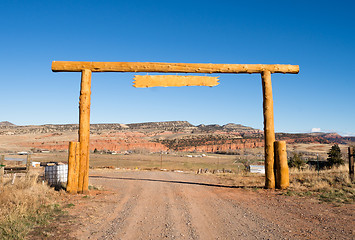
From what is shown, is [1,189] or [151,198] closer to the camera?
[1,189]

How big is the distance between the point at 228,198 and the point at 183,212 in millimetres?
2763

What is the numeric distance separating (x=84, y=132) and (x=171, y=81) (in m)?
4.12

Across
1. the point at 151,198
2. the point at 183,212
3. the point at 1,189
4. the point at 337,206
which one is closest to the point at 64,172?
the point at 1,189

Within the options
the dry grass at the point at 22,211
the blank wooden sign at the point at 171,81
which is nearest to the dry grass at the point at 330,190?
the blank wooden sign at the point at 171,81

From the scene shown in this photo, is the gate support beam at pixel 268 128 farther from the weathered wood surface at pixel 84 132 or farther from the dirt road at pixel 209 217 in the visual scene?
the weathered wood surface at pixel 84 132

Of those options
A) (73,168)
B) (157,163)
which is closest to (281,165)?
(73,168)

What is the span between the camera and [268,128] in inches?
422

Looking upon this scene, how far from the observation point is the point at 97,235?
16.1ft

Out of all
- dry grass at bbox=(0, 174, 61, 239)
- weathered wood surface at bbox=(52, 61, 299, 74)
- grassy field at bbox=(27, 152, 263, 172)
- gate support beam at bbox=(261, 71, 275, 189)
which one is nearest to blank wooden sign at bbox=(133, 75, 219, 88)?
weathered wood surface at bbox=(52, 61, 299, 74)

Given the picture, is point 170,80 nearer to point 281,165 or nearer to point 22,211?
point 281,165

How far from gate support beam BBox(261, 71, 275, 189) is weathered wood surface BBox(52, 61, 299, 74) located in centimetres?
54

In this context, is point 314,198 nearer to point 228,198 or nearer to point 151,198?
point 228,198

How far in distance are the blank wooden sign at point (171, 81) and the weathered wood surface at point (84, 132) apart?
198cm

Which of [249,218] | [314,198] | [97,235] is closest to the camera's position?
[97,235]
